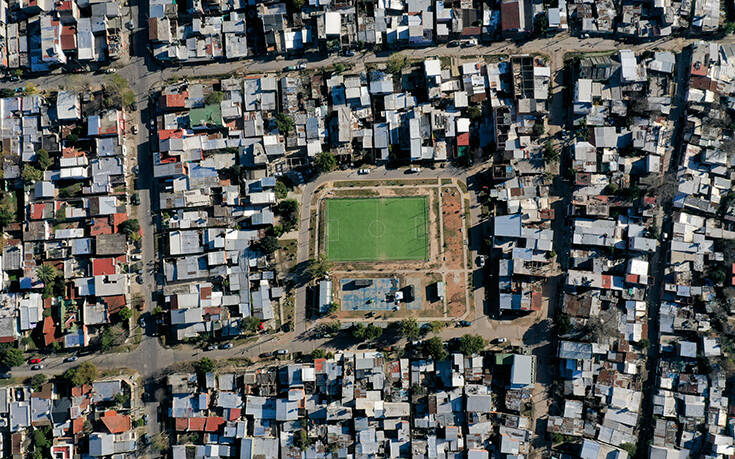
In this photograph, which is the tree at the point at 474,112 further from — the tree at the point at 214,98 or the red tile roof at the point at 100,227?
the red tile roof at the point at 100,227

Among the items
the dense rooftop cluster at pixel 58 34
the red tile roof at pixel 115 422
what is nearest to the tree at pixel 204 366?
the red tile roof at pixel 115 422

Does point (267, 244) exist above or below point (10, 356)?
above

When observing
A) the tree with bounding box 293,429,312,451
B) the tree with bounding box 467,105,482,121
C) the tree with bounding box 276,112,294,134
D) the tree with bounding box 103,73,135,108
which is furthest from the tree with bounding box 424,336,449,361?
the tree with bounding box 103,73,135,108

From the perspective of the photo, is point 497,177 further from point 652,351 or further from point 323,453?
point 323,453

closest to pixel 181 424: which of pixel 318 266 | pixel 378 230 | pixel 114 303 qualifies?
pixel 114 303

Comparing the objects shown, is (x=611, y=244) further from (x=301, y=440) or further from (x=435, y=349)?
(x=301, y=440)

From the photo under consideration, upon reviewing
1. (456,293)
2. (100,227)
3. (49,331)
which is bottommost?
(49,331)

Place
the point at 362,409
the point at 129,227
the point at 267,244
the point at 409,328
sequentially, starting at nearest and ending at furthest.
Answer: the point at 409,328 → the point at 362,409 → the point at 267,244 → the point at 129,227
